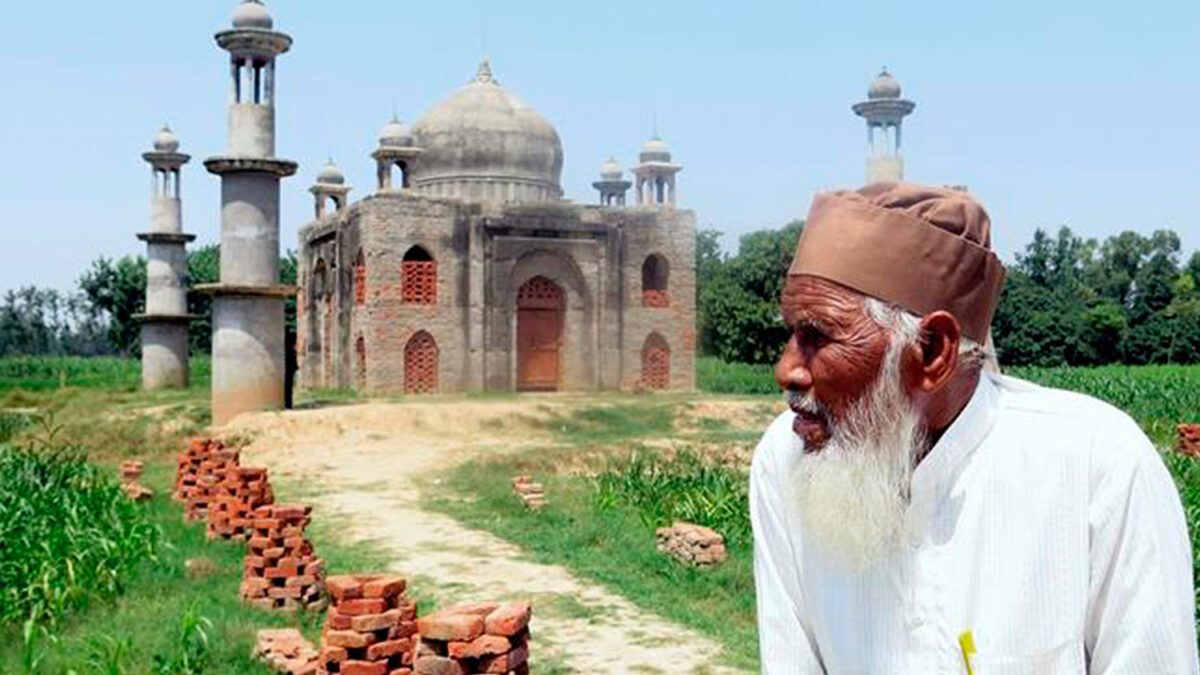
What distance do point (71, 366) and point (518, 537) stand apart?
35650 millimetres

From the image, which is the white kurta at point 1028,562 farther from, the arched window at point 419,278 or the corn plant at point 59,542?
the arched window at point 419,278

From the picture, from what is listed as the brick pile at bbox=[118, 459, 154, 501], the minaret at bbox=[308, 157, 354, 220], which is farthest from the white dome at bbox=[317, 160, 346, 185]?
the brick pile at bbox=[118, 459, 154, 501]

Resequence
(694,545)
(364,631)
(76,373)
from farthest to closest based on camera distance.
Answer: (76,373) < (694,545) < (364,631)

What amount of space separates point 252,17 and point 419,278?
640 centimetres

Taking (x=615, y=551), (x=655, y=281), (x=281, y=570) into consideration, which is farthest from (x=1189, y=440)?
(x=655, y=281)

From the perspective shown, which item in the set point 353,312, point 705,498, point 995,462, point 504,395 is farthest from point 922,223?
point 353,312

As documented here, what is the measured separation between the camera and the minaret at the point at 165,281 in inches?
1152

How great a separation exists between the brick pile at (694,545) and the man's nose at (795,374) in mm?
6915

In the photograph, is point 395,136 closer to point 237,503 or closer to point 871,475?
point 237,503

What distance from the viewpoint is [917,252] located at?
6.22 ft

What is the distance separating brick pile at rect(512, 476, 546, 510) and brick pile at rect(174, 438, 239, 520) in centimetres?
302

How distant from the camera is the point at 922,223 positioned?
1898 millimetres

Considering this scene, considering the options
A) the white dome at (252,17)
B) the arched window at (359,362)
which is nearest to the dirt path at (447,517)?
the arched window at (359,362)

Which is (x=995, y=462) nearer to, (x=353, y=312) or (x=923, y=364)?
(x=923, y=364)
